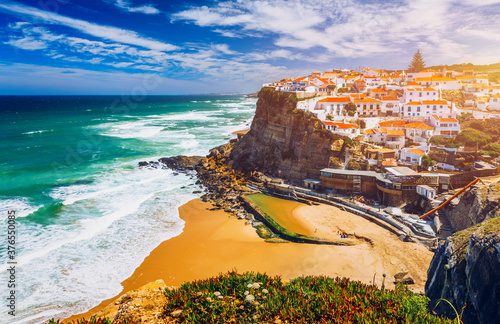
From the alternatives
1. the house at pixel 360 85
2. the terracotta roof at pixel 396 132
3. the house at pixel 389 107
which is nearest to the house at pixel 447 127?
the terracotta roof at pixel 396 132

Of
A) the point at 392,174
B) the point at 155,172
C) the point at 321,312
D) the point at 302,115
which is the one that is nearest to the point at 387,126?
the point at 302,115

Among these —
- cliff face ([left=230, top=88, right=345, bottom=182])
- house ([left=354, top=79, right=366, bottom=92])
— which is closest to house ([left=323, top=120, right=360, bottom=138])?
cliff face ([left=230, top=88, right=345, bottom=182])

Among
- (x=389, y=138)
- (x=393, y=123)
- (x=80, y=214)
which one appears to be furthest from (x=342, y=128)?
(x=80, y=214)

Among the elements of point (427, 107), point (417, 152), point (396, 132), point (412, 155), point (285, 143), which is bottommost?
point (412, 155)

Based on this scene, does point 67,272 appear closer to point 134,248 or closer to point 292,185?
point 134,248

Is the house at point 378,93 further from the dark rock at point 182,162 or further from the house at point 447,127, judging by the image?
the dark rock at point 182,162

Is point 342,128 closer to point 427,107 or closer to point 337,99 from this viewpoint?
point 337,99
